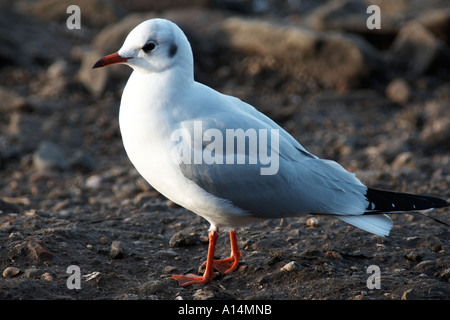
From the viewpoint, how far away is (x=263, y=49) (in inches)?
389

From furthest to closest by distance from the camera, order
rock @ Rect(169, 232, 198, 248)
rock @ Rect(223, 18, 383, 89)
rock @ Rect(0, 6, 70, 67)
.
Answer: rock @ Rect(0, 6, 70, 67)
rock @ Rect(223, 18, 383, 89)
rock @ Rect(169, 232, 198, 248)

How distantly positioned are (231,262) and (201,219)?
96cm

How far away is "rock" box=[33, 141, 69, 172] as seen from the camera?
7.49 meters

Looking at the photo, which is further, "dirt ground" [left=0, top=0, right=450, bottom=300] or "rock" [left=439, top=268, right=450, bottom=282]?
"rock" [left=439, top=268, right=450, bottom=282]

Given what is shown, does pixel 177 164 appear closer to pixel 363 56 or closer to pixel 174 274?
pixel 174 274

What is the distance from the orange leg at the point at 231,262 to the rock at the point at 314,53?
538 cm

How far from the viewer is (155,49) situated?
4.27 metres

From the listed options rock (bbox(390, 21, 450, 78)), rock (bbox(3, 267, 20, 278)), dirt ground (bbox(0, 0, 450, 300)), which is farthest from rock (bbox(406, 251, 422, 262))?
rock (bbox(390, 21, 450, 78))

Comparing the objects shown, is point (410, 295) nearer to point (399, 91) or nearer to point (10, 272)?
point (10, 272)

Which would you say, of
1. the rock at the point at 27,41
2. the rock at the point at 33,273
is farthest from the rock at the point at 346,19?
the rock at the point at 33,273

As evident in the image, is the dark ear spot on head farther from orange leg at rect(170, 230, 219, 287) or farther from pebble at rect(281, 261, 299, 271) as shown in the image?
pebble at rect(281, 261, 299, 271)

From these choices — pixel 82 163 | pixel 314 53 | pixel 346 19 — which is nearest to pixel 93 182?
pixel 82 163

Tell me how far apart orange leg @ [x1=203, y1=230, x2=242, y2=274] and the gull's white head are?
51.7 inches

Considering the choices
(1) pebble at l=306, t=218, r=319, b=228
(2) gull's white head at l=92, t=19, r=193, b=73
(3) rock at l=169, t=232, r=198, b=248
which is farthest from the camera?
(1) pebble at l=306, t=218, r=319, b=228
